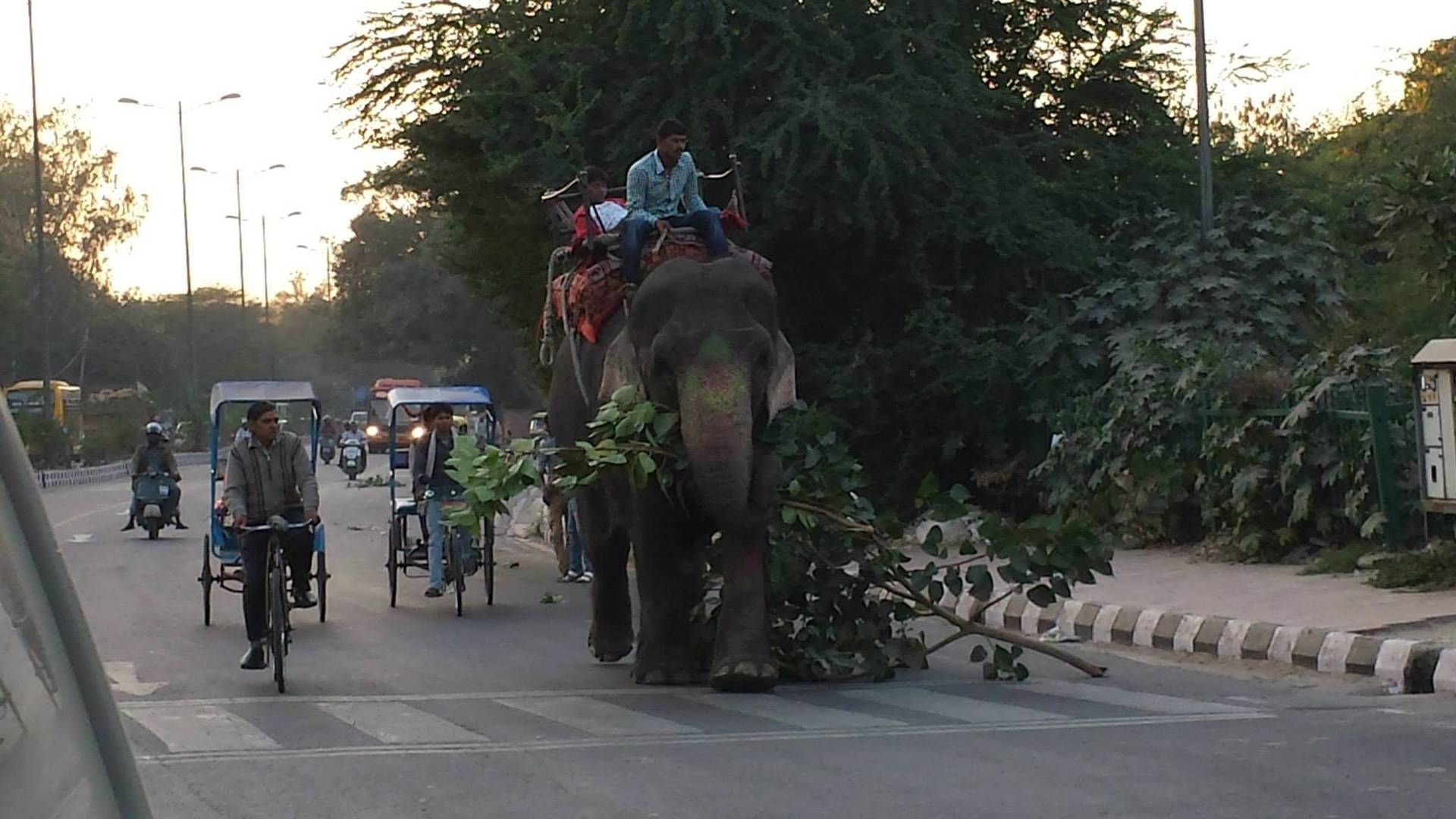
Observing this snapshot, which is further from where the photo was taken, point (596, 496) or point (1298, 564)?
point (1298, 564)

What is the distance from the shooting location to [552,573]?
21.6 meters

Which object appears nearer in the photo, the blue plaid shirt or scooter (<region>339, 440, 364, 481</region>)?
the blue plaid shirt

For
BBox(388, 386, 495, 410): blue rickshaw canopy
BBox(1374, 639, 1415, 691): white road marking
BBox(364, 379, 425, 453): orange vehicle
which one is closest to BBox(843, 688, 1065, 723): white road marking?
BBox(1374, 639, 1415, 691): white road marking

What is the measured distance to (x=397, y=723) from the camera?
10008 millimetres

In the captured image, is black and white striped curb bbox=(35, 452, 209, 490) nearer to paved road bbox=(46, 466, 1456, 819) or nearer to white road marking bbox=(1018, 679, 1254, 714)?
paved road bbox=(46, 466, 1456, 819)

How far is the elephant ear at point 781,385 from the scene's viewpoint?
1117 cm

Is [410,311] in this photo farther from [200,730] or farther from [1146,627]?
[200,730]

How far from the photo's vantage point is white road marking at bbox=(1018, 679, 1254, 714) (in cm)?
977

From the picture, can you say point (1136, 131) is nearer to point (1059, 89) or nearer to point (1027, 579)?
point (1059, 89)

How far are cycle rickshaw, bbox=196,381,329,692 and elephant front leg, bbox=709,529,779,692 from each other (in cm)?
247

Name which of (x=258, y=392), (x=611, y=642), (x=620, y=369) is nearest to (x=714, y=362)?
(x=620, y=369)

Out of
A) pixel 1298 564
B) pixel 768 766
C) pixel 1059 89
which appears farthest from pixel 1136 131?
pixel 768 766

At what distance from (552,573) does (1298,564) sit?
8.32 m

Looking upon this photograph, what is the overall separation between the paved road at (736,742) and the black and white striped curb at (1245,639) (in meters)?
0.32
